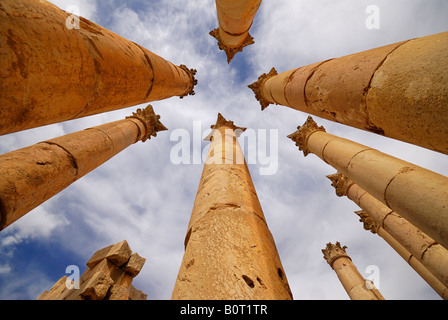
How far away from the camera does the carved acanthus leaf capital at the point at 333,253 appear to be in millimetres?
12867

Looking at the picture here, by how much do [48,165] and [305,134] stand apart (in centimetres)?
1020

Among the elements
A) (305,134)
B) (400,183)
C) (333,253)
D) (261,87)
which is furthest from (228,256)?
(333,253)

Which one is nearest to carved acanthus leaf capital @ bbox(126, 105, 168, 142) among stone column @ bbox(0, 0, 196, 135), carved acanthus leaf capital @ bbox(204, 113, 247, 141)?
carved acanthus leaf capital @ bbox(204, 113, 247, 141)

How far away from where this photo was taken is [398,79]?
2.43 m

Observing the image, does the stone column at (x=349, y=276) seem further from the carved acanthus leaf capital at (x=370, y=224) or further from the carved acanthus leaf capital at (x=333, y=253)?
the carved acanthus leaf capital at (x=370, y=224)

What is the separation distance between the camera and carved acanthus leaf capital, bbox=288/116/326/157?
35.2 feet

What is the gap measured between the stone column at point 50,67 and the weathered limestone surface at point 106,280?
5.06m

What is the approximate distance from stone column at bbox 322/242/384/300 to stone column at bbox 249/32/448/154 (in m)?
9.96

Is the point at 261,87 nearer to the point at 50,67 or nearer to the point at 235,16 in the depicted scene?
the point at 235,16

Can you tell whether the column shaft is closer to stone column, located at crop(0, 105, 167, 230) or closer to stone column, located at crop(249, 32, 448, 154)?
stone column, located at crop(249, 32, 448, 154)

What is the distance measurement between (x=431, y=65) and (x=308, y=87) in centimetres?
277

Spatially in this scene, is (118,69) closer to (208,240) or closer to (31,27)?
(31,27)

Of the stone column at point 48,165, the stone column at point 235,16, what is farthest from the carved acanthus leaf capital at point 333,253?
the stone column at point 235,16
